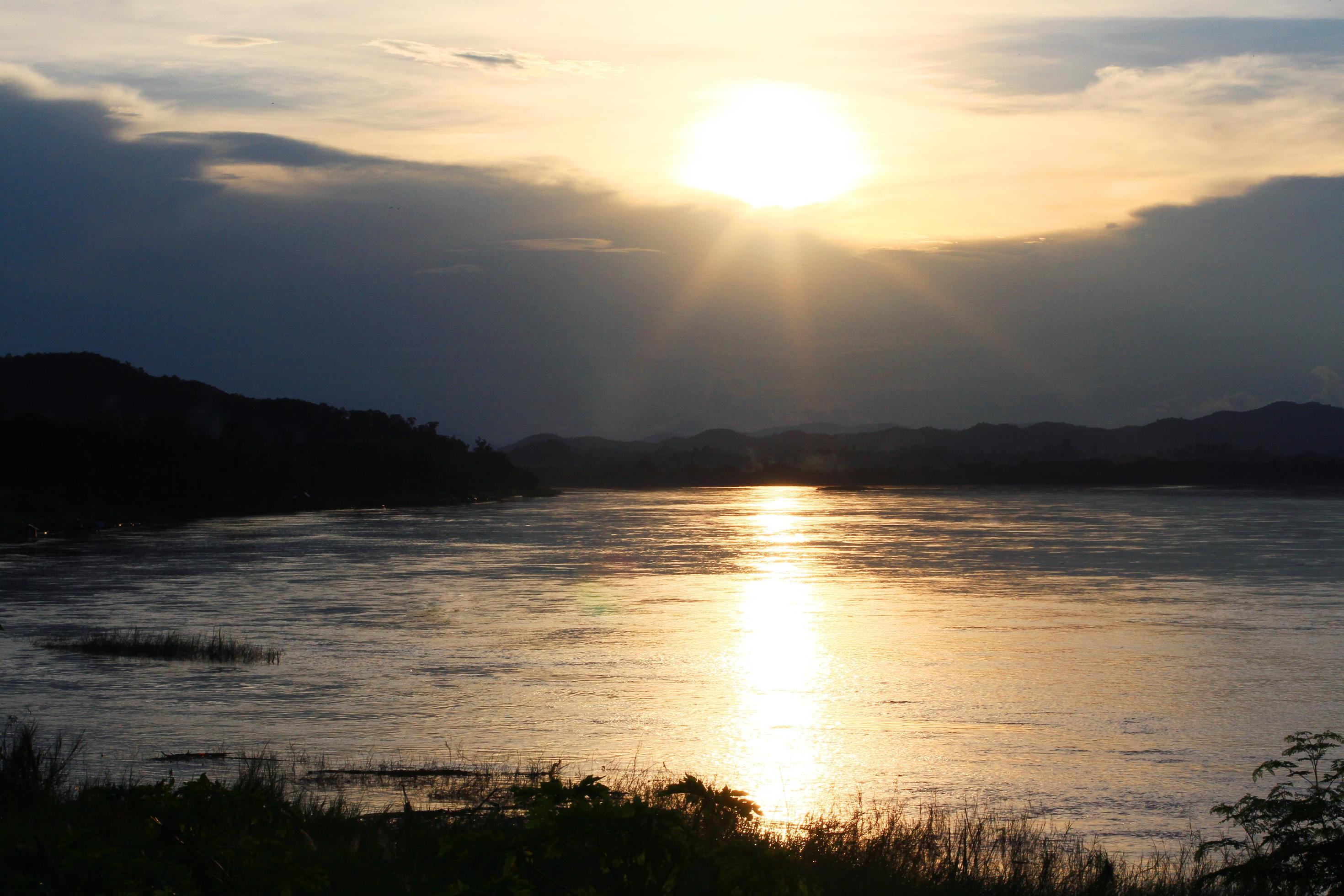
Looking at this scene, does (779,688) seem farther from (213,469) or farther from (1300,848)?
(213,469)

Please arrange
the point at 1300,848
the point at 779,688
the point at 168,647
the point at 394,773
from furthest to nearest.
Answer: the point at 168,647 → the point at 779,688 → the point at 394,773 → the point at 1300,848

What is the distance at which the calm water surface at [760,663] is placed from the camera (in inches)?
607

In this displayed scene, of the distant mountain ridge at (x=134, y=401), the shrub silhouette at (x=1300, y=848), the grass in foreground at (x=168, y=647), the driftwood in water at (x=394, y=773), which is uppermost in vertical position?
the distant mountain ridge at (x=134, y=401)

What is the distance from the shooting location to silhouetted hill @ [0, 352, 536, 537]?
77.9 metres

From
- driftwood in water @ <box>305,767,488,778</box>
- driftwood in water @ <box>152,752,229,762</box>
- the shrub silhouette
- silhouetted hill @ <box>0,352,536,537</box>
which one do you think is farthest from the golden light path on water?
silhouetted hill @ <box>0,352,536,537</box>

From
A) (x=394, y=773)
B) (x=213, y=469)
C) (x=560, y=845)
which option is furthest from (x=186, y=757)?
(x=213, y=469)

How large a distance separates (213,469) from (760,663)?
7963 cm

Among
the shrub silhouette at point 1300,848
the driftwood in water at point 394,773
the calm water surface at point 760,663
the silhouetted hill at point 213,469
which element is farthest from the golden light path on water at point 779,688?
the silhouetted hill at point 213,469

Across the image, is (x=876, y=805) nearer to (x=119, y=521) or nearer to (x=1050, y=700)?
(x=1050, y=700)

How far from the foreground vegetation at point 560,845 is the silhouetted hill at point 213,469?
200ft

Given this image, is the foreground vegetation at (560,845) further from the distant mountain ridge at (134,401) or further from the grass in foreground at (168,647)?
the distant mountain ridge at (134,401)

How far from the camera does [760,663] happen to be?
2389 cm

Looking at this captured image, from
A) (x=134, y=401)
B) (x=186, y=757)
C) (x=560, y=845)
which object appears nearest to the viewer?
(x=560, y=845)

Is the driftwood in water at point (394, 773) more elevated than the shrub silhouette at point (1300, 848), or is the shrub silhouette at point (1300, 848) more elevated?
the shrub silhouette at point (1300, 848)
